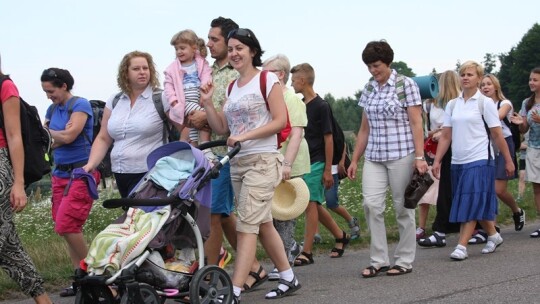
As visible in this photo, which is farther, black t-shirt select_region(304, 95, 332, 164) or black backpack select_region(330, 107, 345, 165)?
black backpack select_region(330, 107, 345, 165)

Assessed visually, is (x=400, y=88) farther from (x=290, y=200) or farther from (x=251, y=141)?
(x=251, y=141)

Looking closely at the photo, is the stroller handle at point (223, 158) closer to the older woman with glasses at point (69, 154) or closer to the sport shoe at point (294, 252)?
the older woman with glasses at point (69, 154)

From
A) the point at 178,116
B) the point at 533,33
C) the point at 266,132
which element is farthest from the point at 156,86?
the point at 533,33

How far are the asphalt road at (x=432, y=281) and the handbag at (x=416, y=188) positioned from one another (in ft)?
1.94

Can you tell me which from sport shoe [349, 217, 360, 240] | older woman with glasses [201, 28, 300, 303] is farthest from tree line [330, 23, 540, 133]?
older woman with glasses [201, 28, 300, 303]

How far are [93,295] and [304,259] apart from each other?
3293 millimetres

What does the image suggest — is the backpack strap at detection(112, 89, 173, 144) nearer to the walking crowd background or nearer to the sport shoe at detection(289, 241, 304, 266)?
the walking crowd background

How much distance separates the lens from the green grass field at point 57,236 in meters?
8.04

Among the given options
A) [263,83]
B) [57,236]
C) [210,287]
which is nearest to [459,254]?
[263,83]

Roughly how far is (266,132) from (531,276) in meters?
2.40

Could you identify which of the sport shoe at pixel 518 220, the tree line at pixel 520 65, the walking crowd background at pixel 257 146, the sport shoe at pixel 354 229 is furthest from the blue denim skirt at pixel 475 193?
the tree line at pixel 520 65

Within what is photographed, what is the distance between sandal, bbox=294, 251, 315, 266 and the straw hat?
3.35 feet

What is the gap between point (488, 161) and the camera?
29.1 ft

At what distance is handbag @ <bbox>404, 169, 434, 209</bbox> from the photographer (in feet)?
25.3
